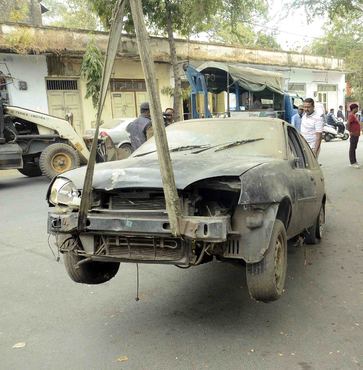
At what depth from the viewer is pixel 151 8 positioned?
1611cm

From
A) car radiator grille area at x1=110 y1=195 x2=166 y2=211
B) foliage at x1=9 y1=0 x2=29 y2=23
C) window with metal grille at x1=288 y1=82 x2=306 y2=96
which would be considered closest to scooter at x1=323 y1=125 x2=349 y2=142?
window with metal grille at x1=288 y1=82 x2=306 y2=96

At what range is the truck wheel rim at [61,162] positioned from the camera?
12078mm

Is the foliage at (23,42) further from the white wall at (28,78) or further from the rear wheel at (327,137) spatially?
the rear wheel at (327,137)

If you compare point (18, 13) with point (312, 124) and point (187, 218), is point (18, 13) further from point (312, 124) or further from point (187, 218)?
point (187, 218)

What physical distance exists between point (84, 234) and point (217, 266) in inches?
75.3

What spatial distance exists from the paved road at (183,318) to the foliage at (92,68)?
12.6 m

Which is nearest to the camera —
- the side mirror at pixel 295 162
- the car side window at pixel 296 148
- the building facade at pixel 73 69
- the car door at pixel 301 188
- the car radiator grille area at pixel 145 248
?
the car radiator grille area at pixel 145 248

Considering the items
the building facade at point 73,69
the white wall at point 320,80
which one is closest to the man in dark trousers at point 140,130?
the building facade at point 73,69

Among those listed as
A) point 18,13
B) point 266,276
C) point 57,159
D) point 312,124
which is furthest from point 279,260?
point 18,13

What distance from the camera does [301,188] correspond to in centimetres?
451

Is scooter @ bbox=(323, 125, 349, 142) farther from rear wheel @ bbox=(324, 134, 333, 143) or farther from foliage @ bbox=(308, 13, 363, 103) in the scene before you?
foliage @ bbox=(308, 13, 363, 103)

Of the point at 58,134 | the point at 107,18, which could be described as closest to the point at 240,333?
the point at 58,134

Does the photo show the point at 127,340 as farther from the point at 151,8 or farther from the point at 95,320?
the point at 151,8

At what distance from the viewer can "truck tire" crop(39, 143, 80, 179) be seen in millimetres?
11852
